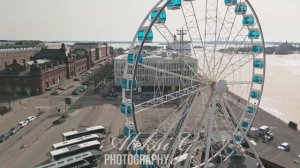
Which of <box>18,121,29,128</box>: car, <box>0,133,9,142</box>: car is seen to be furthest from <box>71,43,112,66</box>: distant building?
<box>0,133,9,142</box>: car

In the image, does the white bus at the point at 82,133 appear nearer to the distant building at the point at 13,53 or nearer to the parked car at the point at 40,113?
the parked car at the point at 40,113

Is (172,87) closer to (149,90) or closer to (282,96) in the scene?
(149,90)

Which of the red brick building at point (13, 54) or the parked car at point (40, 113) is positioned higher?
the red brick building at point (13, 54)

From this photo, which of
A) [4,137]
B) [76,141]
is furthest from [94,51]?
[76,141]

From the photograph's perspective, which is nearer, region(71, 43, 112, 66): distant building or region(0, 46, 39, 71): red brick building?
region(0, 46, 39, 71): red brick building

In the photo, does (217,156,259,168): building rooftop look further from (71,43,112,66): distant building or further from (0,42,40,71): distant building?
(71,43,112,66): distant building

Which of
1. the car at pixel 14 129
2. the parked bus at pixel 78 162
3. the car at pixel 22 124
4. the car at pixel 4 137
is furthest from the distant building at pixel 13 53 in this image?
the parked bus at pixel 78 162
